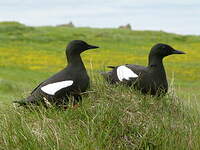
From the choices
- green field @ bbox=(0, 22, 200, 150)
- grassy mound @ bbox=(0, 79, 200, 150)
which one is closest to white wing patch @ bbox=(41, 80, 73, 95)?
green field @ bbox=(0, 22, 200, 150)

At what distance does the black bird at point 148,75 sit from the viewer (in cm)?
739

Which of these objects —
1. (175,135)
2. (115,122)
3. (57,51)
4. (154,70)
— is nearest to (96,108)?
(115,122)

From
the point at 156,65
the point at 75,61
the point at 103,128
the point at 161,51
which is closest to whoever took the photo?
the point at 103,128

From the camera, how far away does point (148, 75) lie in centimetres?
Result: 761

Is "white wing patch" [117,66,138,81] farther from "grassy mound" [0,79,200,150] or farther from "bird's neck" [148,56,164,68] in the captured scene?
"grassy mound" [0,79,200,150]

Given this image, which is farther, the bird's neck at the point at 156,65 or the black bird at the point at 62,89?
the bird's neck at the point at 156,65

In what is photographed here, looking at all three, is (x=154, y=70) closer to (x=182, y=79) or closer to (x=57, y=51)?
(x=182, y=79)

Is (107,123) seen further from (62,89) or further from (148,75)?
(148,75)

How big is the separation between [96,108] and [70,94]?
99 centimetres

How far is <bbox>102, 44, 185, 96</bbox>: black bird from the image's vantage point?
7.39 metres

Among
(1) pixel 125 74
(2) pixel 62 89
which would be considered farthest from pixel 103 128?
(1) pixel 125 74

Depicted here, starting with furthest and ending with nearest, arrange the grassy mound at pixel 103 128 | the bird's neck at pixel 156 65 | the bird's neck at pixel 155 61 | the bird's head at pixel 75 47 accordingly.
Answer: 1. the bird's neck at pixel 155 61
2. the bird's neck at pixel 156 65
3. the bird's head at pixel 75 47
4. the grassy mound at pixel 103 128

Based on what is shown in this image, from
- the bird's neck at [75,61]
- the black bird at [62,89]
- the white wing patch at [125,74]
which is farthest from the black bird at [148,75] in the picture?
the black bird at [62,89]

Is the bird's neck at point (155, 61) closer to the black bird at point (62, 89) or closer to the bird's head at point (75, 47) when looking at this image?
the bird's head at point (75, 47)
